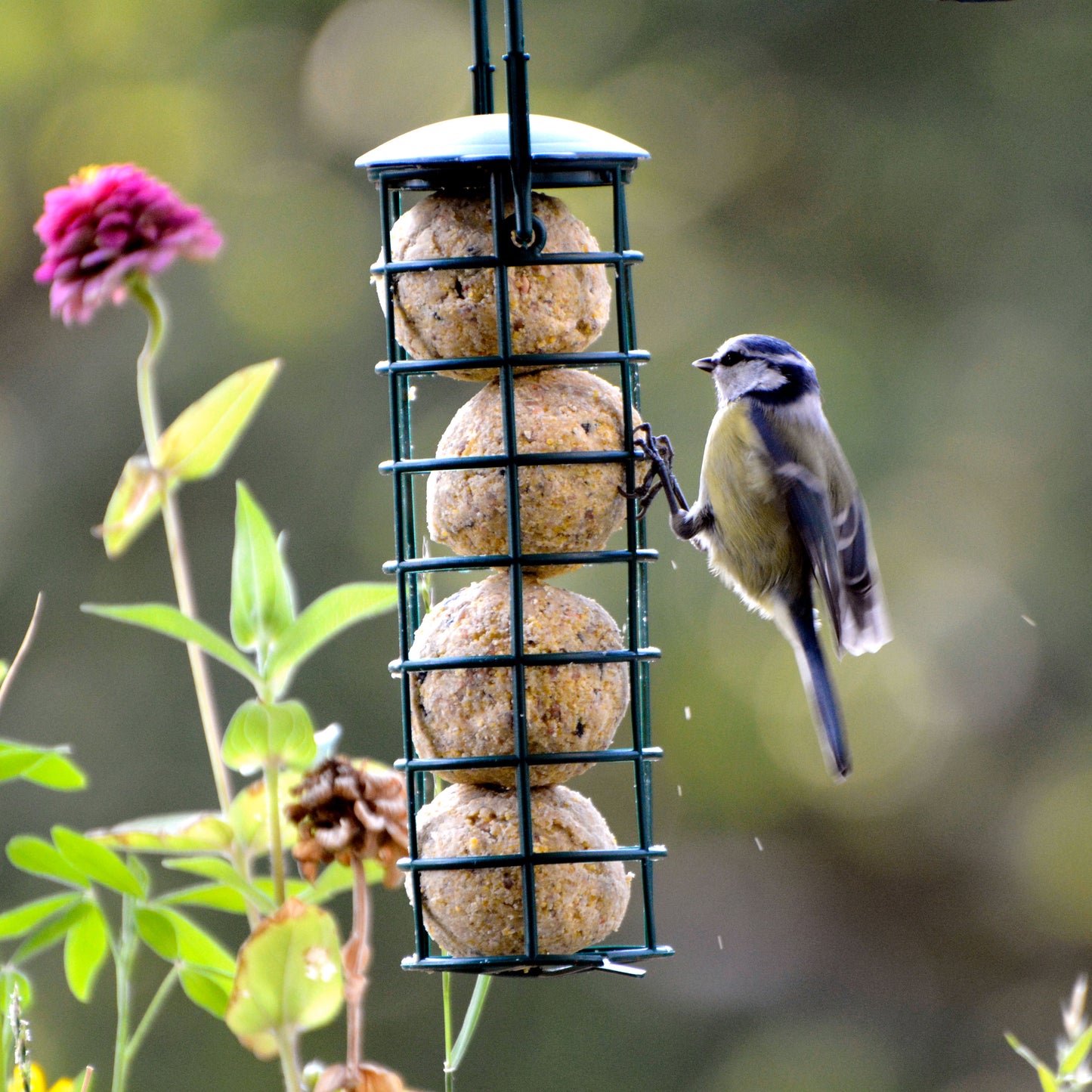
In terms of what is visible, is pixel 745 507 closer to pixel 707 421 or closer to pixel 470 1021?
pixel 470 1021

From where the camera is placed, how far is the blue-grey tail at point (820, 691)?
2754 millimetres

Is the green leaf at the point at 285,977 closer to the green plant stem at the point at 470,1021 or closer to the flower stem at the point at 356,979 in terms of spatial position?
the flower stem at the point at 356,979

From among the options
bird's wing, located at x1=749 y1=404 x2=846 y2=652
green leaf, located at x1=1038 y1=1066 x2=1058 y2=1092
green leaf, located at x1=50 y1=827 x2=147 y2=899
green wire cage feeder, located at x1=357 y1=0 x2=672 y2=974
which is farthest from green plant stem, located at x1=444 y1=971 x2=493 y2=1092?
bird's wing, located at x1=749 y1=404 x2=846 y2=652

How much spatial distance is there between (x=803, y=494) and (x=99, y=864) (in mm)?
1454

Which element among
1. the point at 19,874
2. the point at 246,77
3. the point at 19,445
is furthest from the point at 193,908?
the point at 246,77

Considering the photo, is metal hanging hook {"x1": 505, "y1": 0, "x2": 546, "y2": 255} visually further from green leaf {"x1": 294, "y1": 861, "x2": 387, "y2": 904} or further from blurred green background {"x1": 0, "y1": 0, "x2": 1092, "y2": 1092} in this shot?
blurred green background {"x1": 0, "y1": 0, "x2": 1092, "y2": 1092}

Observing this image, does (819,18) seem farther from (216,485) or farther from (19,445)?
(19,445)

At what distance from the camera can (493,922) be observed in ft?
7.36

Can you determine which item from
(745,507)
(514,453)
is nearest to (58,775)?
(514,453)

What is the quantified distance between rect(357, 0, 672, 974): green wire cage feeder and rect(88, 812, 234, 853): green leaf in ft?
1.26

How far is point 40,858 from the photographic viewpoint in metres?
1.87

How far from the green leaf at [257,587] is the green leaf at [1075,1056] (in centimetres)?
95

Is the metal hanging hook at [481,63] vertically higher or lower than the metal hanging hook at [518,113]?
higher

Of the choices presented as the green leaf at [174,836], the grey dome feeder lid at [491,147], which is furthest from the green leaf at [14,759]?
the grey dome feeder lid at [491,147]
